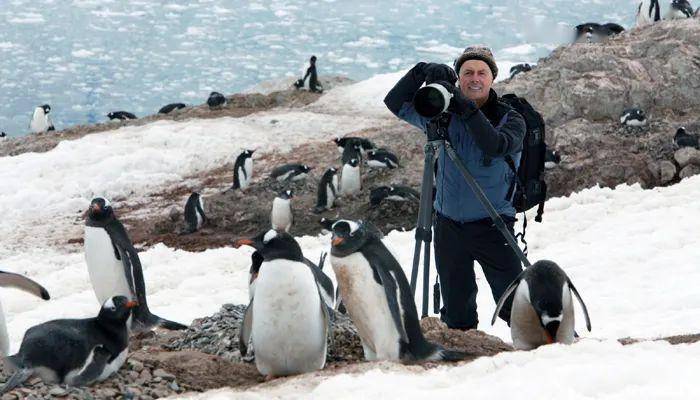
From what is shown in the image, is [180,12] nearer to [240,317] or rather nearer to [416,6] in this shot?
[416,6]

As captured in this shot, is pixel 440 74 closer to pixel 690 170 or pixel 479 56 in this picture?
pixel 479 56

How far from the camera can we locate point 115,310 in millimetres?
Answer: 4637

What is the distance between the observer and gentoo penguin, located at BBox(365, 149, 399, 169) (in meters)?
13.6

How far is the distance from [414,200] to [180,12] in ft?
165

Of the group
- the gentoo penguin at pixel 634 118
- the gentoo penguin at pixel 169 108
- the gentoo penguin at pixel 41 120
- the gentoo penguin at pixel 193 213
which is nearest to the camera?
the gentoo penguin at pixel 193 213

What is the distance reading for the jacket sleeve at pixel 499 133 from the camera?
14.8 ft

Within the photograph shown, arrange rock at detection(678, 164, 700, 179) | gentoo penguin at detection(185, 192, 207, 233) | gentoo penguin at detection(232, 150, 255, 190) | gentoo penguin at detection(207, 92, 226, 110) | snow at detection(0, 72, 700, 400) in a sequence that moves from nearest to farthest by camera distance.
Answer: snow at detection(0, 72, 700, 400) < rock at detection(678, 164, 700, 179) < gentoo penguin at detection(185, 192, 207, 233) < gentoo penguin at detection(232, 150, 255, 190) < gentoo penguin at detection(207, 92, 226, 110)

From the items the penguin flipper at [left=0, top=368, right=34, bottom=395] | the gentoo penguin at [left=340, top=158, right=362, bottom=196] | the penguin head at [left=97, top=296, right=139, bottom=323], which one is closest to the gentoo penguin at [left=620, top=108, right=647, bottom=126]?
the gentoo penguin at [left=340, top=158, right=362, bottom=196]

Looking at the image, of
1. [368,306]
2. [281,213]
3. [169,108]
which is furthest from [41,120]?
[368,306]

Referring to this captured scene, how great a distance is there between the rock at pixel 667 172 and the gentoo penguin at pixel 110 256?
25.2 ft

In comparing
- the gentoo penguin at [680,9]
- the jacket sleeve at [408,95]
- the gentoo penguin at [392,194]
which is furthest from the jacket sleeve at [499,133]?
the gentoo penguin at [680,9]

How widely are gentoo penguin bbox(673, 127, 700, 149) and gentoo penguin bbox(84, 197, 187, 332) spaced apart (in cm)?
798

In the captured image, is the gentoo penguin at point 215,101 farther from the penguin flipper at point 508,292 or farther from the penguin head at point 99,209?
the penguin flipper at point 508,292

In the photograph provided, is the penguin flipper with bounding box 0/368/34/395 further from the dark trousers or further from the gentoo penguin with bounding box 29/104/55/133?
the gentoo penguin with bounding box 29/104/55/133
